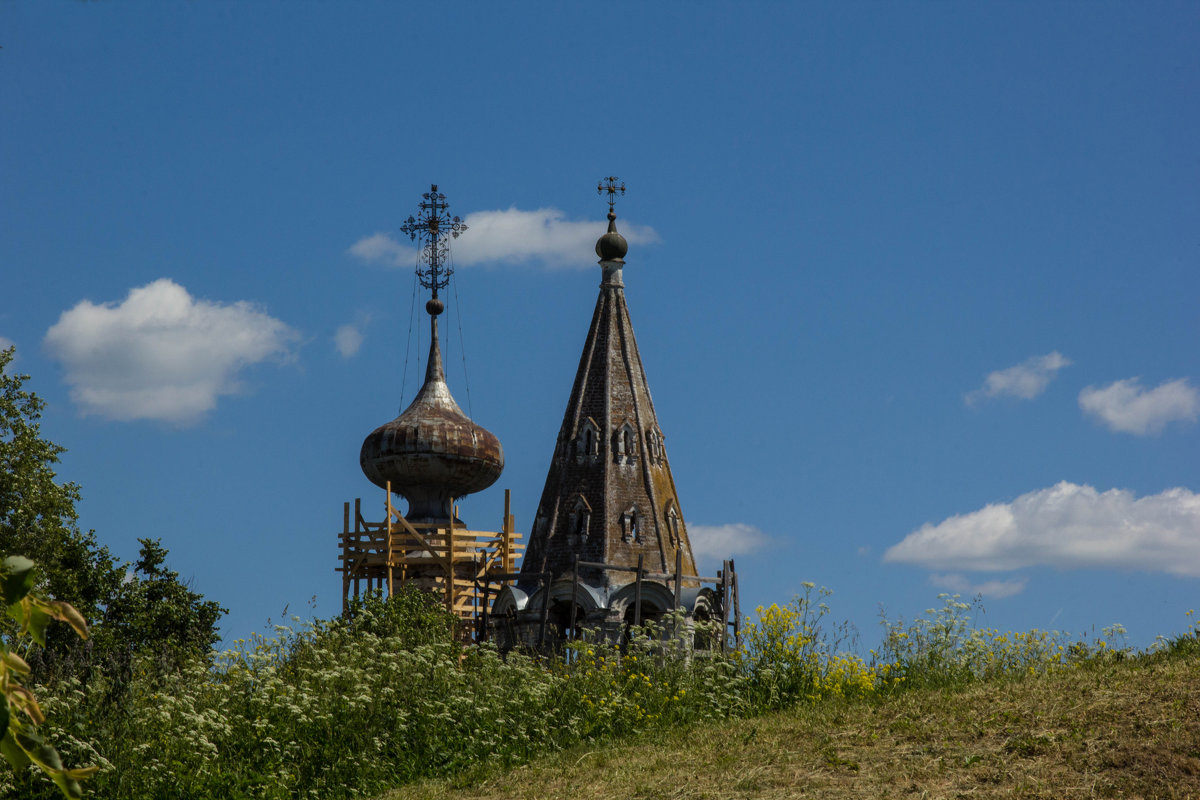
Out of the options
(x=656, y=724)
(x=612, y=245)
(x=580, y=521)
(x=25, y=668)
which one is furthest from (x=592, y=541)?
(x=25, y=668)

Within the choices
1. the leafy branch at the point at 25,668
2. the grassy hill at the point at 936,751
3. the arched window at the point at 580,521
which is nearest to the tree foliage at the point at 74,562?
the arched window at the point at 580,521

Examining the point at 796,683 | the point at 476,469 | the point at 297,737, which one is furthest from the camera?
the point at 476,469

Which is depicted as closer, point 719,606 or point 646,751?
point 646,751

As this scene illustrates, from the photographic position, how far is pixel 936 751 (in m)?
9.80

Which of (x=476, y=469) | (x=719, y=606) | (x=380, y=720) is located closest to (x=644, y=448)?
(x=719, y=606)

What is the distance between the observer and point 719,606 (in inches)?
957

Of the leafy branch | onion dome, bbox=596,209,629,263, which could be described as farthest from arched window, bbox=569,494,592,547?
the leafy branch

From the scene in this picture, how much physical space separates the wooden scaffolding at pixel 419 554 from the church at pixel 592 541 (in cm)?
3

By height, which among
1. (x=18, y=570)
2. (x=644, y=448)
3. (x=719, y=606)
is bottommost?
(x=18, y=570)

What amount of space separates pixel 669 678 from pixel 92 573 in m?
18.1

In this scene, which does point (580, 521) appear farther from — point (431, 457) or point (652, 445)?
point (431, 457)

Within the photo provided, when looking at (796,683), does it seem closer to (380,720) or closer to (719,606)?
(380,720)

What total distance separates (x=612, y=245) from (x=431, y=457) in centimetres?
839

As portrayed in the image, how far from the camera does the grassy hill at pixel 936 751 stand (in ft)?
29.4
